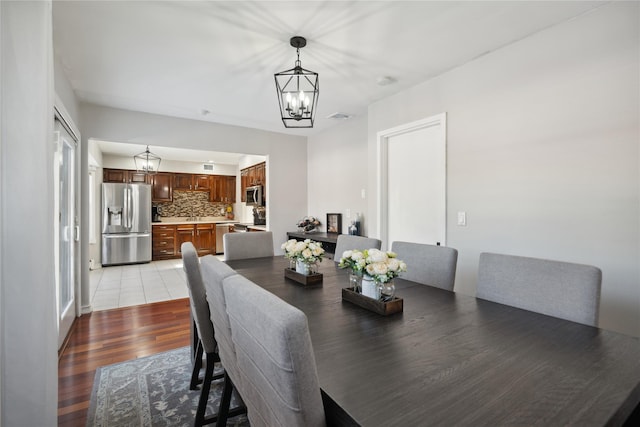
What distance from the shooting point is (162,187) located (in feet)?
24.6

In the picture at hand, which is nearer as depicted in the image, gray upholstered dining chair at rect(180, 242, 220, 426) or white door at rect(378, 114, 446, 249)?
gray upholstered dining chair at rect(180, 242, 220, 426)

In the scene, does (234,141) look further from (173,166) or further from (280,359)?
(280,359)

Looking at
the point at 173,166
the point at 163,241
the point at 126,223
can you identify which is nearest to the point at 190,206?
the point at 173,166

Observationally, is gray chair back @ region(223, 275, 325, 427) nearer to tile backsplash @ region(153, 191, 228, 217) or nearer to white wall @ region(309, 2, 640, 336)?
white wall @ region(309, 2, 640, 336)

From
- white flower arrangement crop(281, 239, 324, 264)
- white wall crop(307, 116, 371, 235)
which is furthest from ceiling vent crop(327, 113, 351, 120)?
white flower arrangement crop(281, 239, 324, 264)

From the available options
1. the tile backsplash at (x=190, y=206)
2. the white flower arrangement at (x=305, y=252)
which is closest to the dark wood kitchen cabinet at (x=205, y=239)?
the tile backsplash at (x=190, y=206)

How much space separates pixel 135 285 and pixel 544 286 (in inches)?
206

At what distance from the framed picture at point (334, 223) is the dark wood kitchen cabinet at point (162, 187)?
4862mm

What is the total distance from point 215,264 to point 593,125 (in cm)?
238

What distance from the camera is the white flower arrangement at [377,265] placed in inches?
53.3

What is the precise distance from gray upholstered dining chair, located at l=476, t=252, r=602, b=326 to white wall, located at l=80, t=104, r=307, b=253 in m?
3.63

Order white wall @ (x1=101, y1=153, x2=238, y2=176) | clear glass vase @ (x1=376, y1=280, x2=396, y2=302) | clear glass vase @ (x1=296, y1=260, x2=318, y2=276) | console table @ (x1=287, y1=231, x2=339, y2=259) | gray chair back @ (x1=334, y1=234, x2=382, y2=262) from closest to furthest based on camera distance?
clear glass vase @ (x1=376, y1=280, x2=396, y2=302) < clear glass vase @ (x1=296, y1=260, x2=318, y2=276) < gray chair back @ (x1=334, y1=234, x2=382, y2=262) < console table @ (x1=287, y1=231, x2=339, y2=259) < white wall @ (x1=101, y1=153, x2=238, y2=176)

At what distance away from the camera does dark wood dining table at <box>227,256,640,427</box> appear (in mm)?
703

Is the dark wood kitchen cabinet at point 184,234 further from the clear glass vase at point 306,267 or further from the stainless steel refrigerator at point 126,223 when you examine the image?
→ the clear glass vase at point 306,267
